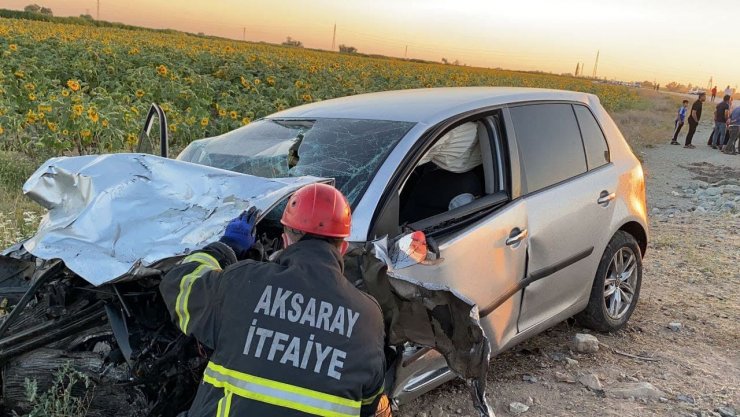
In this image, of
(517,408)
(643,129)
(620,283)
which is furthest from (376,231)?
(643,129)

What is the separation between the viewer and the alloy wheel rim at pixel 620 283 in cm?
426

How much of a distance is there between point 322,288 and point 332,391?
28cm

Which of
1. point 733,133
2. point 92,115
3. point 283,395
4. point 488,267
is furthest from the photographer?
point 733,133

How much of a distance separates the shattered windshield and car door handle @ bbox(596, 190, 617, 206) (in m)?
1.53

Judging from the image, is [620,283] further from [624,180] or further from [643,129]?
[643,129]

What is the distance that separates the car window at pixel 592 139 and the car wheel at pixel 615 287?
55cm

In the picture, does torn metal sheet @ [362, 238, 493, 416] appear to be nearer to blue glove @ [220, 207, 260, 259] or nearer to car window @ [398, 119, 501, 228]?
blue glove @ [220, 207, 260, 259]

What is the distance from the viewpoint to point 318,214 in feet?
6.28

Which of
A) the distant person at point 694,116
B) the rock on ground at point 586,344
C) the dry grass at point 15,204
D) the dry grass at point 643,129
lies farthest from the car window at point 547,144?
the distant person at point 694,116

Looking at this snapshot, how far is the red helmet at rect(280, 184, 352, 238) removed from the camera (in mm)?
1911

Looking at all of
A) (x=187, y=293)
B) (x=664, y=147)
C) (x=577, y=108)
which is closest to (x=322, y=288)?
(x=187, y=293)

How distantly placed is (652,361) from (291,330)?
3.18 metres

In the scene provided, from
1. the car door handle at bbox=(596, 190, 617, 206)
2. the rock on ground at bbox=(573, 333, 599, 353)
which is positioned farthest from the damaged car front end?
the car door handle at bbox=(596, 190, 617, 206)

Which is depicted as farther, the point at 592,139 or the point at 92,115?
the point at 92,115
